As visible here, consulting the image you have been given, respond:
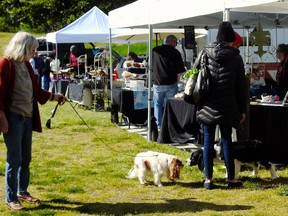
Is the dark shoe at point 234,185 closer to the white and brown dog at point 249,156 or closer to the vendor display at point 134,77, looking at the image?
the white and brown dog at point 249,156

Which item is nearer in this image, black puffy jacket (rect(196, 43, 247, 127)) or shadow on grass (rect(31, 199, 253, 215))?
shadow on grass (rect(31, 199, 253, 215))

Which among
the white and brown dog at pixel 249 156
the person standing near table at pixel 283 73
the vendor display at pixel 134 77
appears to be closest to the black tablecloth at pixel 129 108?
the vendor display at pixel 134 77

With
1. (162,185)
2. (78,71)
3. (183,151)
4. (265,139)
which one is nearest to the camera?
(162,185)

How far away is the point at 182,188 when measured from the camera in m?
6.02

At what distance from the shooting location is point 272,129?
6.82m

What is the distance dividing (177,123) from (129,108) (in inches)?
94.0

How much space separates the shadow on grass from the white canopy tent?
2264mm

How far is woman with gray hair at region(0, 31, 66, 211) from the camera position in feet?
15.8

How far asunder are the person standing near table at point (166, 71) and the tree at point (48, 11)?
26.4 m

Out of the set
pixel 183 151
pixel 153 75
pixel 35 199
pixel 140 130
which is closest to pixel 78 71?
pixel 140 130

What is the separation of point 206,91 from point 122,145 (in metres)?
3.49

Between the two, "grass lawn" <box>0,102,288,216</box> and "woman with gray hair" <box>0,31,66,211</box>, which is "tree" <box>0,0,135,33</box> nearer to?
"grass lawn" <box>0,102,288,216</box>

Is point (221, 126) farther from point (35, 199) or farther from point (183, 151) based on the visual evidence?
point (183, 151)

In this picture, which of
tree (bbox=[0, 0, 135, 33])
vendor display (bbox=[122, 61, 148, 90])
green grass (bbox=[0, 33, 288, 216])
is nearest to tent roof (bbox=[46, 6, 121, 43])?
vendor display (bbox=[122, 61, 148, 90])
